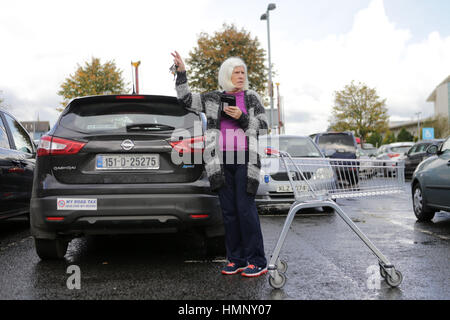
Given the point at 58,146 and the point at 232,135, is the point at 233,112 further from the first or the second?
the point at 58,146

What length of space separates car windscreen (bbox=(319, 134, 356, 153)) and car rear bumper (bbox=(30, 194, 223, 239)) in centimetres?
1222

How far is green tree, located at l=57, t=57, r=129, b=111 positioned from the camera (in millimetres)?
42253

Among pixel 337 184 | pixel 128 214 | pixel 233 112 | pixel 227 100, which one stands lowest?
pixel 128 214

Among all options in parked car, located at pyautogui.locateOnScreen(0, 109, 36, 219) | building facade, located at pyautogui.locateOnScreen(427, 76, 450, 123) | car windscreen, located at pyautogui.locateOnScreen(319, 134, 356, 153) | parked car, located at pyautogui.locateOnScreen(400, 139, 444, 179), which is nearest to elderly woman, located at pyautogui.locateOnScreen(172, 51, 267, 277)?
parked car, located at pyautogui.locateOnScreen(0, 109, 36, 219)

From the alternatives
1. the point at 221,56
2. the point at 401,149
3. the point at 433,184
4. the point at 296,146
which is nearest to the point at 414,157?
the point at 401,149

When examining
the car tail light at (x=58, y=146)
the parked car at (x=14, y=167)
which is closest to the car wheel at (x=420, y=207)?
the car tail light at (x=58, y=146)

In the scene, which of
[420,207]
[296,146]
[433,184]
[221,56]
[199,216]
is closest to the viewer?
[199,216]

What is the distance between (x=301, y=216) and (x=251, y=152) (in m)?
4.95

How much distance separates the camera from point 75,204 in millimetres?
4340

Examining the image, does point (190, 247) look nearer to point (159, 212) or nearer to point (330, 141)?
point (159, 212)

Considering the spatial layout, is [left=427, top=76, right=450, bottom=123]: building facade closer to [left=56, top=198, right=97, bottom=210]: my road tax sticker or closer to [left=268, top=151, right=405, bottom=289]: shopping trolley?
[left=268, top=151, right=405, bottom=289]: shopping trolley

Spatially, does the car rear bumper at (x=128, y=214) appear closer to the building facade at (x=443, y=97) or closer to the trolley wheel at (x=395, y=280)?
the trolley wheel at (x=395, y=280)

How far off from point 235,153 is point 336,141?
12.6m
